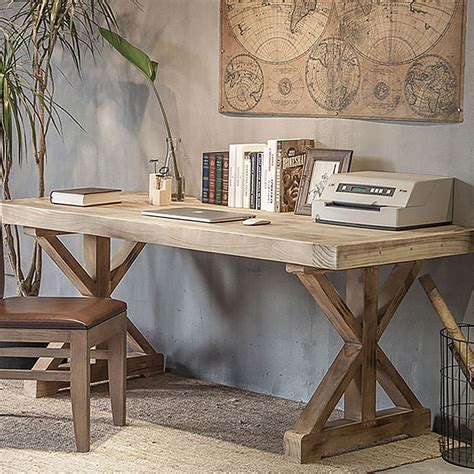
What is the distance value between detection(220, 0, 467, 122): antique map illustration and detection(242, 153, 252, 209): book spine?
0.78 ft

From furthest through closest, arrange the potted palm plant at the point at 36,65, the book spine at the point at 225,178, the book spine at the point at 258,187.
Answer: the potted palm plant at the point at 36,65 → the book spine at the point at 225,178 → the book spine at the point at 258,187

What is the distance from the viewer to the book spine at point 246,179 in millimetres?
4430

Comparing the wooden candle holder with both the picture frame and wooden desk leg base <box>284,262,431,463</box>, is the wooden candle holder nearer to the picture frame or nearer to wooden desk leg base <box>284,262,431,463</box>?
the picture frame

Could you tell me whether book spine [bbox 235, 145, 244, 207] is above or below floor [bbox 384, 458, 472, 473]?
above

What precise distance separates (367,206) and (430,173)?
357 millimetres

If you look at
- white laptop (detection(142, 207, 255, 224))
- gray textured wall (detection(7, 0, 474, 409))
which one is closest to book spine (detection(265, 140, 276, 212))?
white laptop (detection(142, 207, 255, 224))

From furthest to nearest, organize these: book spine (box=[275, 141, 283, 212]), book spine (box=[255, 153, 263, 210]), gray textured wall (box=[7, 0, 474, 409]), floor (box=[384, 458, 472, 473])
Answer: book spine (box=[255, 153, 263, 210]), book spine (box=[275, 141, 283, 212]), gray textured wall (box=[7, 0, 474, 409]), floor (box=[384, 458, 472, 473])

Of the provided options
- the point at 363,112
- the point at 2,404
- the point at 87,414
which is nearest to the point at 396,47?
the point at 363,112

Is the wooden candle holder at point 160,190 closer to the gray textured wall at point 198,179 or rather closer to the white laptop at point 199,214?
the white laptop at point 199,214

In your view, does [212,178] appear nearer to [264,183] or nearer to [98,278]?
[264,183]

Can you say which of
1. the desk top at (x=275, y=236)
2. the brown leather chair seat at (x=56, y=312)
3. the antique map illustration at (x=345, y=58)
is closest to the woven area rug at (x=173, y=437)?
the brown leather chair seat at (x=56, y=312)

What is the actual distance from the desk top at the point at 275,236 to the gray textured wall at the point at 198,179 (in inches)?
12.4

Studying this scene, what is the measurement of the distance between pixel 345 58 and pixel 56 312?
4.53ft

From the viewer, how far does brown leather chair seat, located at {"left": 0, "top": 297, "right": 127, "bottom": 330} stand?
12.4 ft
